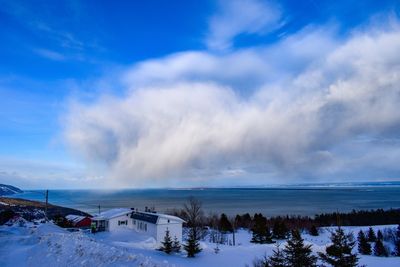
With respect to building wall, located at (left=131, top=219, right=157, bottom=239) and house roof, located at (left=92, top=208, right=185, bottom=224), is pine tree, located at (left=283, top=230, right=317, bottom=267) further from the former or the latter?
building wall, located at (left=131, top=219, right=157, bottom=239)

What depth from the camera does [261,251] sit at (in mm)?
38719

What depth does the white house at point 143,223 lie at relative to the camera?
42.2 metres

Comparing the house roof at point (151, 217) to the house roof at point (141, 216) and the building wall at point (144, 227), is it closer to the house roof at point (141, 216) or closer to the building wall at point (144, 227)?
the house roof at point (141, 216)

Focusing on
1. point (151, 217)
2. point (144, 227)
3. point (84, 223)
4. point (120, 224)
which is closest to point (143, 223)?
point (144, 227)

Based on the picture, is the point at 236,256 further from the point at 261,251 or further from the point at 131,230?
the point at 131,230

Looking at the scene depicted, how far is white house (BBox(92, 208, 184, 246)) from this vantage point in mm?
42188

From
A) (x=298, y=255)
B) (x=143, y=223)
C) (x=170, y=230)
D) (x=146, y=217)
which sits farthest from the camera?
(x=143, y=223)

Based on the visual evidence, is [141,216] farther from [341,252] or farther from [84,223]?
[341,252]

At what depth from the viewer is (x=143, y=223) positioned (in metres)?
45.5

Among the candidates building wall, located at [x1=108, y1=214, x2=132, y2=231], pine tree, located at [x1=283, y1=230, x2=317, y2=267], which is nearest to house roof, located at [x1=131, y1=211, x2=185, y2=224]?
building wall, located at [x1=108, y1=214, x2=132, y2=231]

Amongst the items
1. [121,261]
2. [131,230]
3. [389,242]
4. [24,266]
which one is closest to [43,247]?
[24,266]

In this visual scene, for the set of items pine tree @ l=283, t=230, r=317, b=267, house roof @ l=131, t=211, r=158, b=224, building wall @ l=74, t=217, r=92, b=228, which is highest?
house roof @ l=131, t=211, r=158, b=224

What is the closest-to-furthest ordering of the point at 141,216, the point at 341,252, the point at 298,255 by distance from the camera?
the point at 341,252 < the point at 298,255 < the point at 141,216

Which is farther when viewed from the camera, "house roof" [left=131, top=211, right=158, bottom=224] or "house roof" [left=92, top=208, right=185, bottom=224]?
"house roof" [left=92, top=208, right=185, bottom=224]
